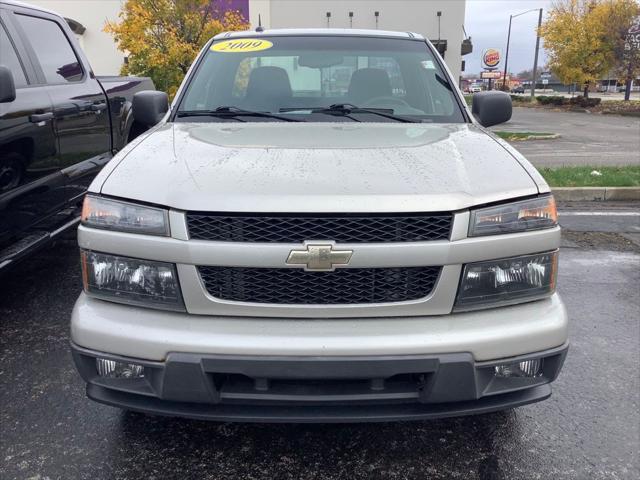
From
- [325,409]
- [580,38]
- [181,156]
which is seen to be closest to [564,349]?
[325,409]

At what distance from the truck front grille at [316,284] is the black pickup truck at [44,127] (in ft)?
6.87

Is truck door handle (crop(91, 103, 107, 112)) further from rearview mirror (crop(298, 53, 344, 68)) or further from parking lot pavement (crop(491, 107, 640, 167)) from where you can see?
parking lot pavement (crop(491, 107, 640, 167))

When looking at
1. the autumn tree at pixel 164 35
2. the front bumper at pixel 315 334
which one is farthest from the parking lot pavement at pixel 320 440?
the autumn tree at pixel 164 35

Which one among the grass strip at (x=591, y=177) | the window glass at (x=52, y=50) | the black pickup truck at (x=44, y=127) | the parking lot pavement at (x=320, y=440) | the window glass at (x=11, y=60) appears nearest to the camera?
the parking lot pavement at (x=320, y=440)

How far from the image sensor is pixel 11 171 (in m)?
3.52

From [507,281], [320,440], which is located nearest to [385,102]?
[507,281]

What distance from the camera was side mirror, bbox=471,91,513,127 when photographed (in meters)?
3.38

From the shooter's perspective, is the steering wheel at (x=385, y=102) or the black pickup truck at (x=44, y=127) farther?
the black pickup truck at (x=44, y=127)

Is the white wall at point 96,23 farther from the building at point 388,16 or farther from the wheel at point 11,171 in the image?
the wheel at point 11,171

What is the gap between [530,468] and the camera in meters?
2.35

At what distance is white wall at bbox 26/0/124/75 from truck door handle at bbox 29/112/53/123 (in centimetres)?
1935

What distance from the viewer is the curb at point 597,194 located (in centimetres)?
745

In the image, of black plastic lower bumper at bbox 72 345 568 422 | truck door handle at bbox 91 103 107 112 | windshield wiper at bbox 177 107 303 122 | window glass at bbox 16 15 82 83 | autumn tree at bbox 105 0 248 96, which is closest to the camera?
black plastic lower bumper at bbox 72 345 568 422

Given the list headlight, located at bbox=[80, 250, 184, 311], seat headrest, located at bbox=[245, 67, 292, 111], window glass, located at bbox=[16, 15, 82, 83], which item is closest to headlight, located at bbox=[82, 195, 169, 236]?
headlight, located at bbox=[80, 250, 184, 311]
